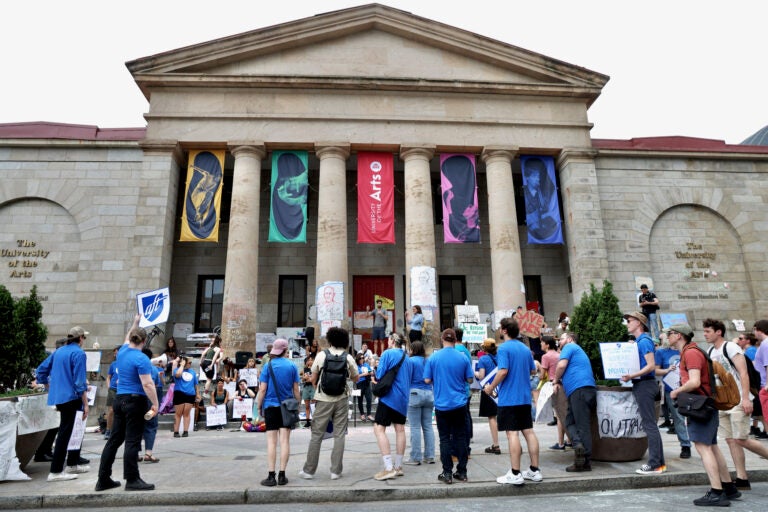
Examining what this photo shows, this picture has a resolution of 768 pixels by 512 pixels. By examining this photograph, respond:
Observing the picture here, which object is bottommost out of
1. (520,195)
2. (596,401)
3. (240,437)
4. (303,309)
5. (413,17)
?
(240,437)

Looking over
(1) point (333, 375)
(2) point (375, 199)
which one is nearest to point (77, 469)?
(1) point (333, 375)

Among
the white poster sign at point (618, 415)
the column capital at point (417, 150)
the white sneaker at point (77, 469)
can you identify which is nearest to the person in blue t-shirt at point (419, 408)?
the white poster sign at point (618, 415)

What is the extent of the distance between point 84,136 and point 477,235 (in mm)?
16831

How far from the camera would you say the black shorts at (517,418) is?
6.52m

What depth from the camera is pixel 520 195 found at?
24859 millimetres

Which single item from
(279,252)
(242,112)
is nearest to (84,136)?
(242,112)

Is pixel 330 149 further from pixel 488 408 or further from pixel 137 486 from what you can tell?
pixel 137 486

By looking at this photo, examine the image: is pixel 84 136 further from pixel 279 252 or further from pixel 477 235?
pixel 477 235

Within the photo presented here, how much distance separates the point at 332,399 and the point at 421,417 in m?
1.79

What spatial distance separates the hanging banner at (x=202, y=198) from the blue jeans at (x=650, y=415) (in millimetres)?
16015

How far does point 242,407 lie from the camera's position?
13.2 meters

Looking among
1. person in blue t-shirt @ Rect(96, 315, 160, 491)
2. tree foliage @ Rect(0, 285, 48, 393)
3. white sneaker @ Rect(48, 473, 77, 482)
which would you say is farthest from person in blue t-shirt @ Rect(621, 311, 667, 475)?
tree foliage @ Rect(0, 285, 48, 393)

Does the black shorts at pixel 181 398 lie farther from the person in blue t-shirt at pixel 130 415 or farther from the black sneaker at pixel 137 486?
the black sneaker at pixel 137 486

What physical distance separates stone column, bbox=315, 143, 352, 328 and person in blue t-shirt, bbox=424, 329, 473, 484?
1144 cm
